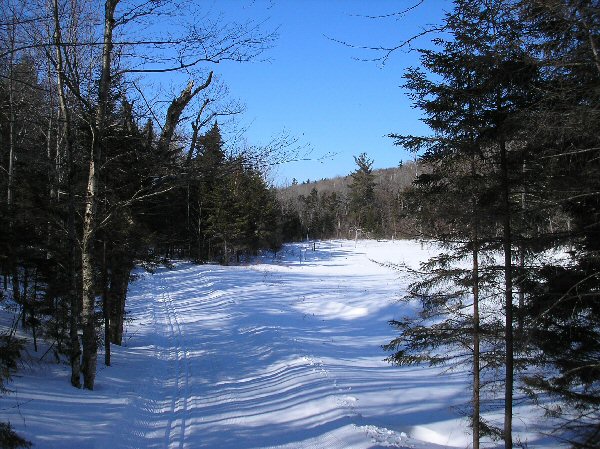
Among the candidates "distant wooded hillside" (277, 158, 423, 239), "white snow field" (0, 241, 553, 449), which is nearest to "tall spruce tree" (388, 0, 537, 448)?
"white snow field" (0, 241, 553, 449)

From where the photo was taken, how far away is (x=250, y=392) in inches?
376

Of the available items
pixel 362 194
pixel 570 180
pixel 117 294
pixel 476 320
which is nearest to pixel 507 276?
pixel 476 320

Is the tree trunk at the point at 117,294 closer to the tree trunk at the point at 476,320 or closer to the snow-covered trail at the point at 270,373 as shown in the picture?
the snow-covered trail at the point at 270,373

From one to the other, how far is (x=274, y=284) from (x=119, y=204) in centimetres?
1978

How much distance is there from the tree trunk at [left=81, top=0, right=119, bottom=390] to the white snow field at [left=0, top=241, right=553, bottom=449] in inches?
31.4

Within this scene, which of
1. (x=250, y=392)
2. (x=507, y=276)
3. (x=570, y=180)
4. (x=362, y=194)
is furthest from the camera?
(x=362, y=194)

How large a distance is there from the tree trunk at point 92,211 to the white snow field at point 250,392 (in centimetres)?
80

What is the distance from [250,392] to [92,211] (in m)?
5.17

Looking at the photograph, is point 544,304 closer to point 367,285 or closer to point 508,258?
point 508,258

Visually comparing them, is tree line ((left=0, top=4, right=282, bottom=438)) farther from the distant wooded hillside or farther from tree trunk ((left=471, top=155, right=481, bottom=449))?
the distant wooded hillside

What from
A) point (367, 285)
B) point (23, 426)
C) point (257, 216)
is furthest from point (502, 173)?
point (257, 216)

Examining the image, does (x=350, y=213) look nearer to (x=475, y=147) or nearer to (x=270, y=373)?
(x=270, y=373)

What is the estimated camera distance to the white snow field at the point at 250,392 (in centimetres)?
676

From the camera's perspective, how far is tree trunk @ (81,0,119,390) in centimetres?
679
